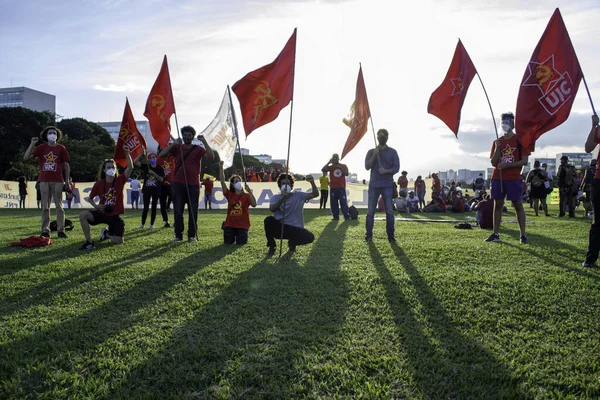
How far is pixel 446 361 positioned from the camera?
2859mm

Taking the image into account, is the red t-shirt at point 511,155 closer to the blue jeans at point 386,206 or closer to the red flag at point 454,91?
the red flag at point 454,91

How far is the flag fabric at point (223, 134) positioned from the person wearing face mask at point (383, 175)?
2.64m

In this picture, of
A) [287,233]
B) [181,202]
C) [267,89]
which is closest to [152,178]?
[181,202]

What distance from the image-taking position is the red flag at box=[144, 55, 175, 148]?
8594 mm

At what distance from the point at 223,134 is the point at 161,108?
1.32 meters

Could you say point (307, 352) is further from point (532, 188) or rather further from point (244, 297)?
point (532, 188)

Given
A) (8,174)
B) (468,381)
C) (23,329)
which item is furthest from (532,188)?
(8,174)

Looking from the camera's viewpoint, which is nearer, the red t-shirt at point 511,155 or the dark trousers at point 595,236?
the dark trousers at point 595,236

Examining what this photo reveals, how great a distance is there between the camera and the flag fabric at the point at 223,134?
329 inches

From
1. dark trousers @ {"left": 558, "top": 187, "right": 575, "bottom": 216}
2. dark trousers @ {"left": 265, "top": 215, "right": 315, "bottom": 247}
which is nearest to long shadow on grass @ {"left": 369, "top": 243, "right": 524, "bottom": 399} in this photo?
dark trousers @ {"left": 265, "top": 215, "right": 315, "bottom": 247}

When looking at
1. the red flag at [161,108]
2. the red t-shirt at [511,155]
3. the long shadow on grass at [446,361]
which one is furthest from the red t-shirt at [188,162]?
the red t-shirt at [511,155]

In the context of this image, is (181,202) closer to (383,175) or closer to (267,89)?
(267,89)

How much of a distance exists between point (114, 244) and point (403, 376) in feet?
20.6

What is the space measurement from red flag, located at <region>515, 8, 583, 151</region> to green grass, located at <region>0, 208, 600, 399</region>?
6.38 ft
